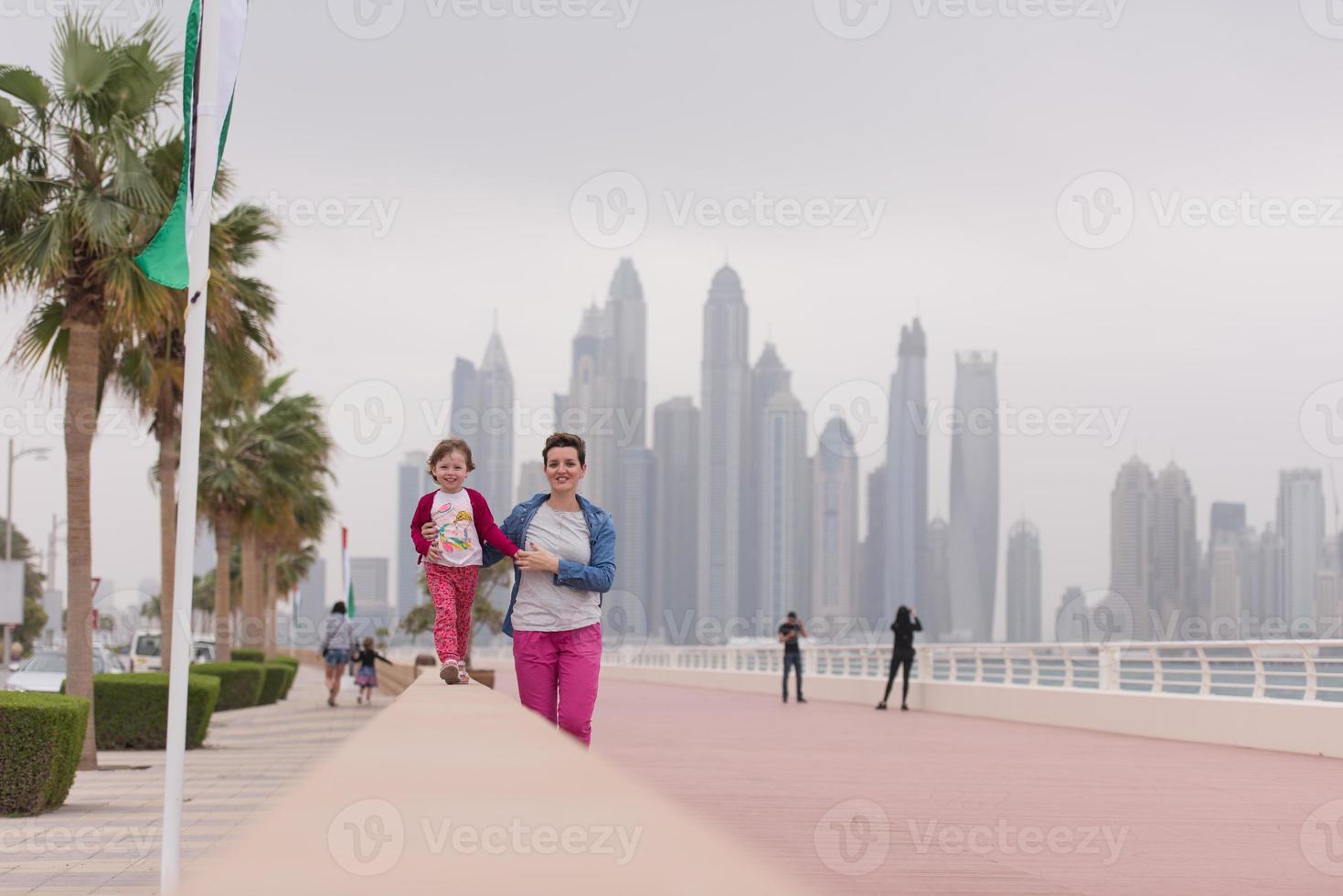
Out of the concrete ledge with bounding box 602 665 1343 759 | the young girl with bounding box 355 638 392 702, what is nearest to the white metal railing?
the concrete ledge with bounding box 602 665 1343 759

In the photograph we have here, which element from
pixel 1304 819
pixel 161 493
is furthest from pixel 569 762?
pixel 161 493

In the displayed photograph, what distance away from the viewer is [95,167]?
56.7ft

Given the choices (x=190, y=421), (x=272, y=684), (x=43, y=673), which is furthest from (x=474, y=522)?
(x=272, y=684)

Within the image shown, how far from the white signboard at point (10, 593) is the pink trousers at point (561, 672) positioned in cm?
2761

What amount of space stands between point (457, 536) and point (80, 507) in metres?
11.0

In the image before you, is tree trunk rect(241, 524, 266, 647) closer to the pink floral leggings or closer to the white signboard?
the white signboard

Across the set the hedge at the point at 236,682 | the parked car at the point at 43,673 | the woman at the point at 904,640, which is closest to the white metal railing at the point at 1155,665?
the woman at the point at 904,640

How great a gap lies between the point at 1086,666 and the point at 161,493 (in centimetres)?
1438

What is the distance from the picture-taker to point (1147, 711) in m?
20.5

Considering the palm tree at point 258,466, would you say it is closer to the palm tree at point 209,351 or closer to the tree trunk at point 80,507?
the palm tree at point 209,351

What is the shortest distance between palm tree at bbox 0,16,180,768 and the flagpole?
7374 mm

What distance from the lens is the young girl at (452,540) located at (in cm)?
738

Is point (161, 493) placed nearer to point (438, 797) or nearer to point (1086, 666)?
point (1086, 666)

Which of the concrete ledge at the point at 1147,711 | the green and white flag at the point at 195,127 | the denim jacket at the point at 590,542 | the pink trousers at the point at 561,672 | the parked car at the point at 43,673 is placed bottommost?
the parked car at the point at 43,673
